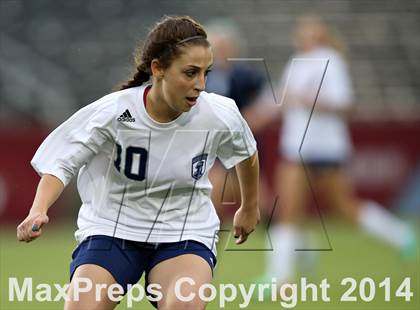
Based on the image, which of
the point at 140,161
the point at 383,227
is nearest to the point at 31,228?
the point at 140,161

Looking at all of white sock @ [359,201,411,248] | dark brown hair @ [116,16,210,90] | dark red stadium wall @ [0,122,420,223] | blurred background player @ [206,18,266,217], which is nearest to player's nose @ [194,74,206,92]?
dark brown hair @ [116,16,210,90]

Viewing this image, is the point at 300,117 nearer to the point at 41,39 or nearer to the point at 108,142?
the point at 108,142

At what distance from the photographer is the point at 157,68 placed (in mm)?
4824

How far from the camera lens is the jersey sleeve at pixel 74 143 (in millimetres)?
4746

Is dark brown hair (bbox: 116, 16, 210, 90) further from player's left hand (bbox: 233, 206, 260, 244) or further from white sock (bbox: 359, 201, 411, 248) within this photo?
white sock (bbox: 359, 201, 411, 248)

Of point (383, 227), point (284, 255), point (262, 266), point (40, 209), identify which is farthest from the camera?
point (262, 266)

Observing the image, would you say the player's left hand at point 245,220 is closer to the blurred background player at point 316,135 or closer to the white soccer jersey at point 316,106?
the blurred background player at point 316,135

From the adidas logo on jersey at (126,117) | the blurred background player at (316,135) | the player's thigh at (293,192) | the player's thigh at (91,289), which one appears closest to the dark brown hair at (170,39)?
the adidas logo on jersey at (126,117)

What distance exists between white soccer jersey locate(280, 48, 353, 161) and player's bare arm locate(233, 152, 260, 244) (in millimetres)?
3818

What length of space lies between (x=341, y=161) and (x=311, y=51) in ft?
3.58

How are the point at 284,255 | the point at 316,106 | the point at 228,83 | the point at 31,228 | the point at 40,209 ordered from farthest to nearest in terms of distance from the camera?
the point at 316,106, the point at 228,83, the point at 284,255, the point at 40,209, the point at 31,228

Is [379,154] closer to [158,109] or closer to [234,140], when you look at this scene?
[234,140]

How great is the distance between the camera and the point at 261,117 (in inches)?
341

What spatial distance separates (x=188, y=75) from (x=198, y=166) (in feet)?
1.59
